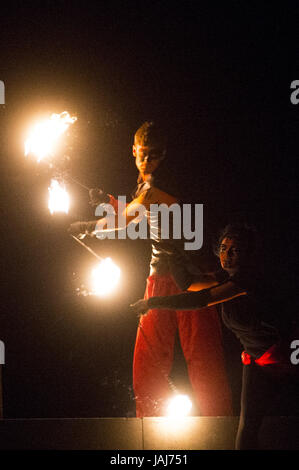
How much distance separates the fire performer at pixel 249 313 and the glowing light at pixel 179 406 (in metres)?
0.58

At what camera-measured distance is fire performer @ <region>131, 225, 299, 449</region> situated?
Answer: 459cm

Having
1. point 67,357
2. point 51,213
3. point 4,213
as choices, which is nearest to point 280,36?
point 51,213

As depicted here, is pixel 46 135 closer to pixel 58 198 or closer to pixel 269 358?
pixel 58 198

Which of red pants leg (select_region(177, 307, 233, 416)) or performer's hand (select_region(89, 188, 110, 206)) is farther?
performer's hand (select_region(89, 188, 110, 206))

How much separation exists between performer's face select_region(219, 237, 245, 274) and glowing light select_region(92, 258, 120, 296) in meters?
1.13

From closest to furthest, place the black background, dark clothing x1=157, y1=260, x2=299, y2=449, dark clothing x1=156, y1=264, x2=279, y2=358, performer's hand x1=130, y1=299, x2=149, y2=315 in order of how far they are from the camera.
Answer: dark clothing x1=157, y1=260, x2=299, y2=449, dark clothing x1=156, y1=264, x2=279, y2=358, performer's hand x1=130, y1=299, x2=149, y2=315, the black background

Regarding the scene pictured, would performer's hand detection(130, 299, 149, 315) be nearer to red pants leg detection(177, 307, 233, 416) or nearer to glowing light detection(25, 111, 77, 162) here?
red pants leg detection(177, 307, 233, 416)

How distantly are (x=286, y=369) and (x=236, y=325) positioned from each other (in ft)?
1.95

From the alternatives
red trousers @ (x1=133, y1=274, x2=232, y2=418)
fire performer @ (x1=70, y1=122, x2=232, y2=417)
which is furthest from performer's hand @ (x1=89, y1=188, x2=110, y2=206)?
red trousers @ (x1=133, y1=274, x2=232, y2=418)

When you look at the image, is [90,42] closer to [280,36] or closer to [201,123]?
[201,123]

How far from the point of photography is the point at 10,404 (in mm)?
5230

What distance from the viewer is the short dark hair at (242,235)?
16.8 ft
